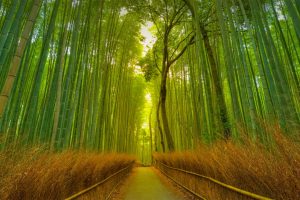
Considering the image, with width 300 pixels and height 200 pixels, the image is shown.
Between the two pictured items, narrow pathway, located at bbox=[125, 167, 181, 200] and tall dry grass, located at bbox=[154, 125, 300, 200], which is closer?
tall dry grass, located at bbox=[154, 125, 300, 200]

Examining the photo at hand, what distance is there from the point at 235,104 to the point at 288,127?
A: 110 cm

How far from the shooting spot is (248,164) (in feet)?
5.60

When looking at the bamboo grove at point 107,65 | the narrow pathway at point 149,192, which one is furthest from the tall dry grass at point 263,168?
A: the narrow pathway at point 149,192

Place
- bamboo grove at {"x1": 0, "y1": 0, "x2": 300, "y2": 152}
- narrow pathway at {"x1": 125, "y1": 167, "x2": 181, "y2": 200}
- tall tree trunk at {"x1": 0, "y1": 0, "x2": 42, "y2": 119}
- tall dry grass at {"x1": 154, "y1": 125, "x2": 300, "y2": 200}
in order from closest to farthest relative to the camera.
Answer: tall dry grass at {"x1": 154, "y1": 125, "x2": 300, "y2": 200} < tall tree trunk at {"x1": 0, "y1": 0, "x2": 42, "y2": 119} < bamboo grove at {"x1": 0, "y1": 0, "x2": 300, "y2": 152} < narrow pathway at {"x1": 125, "y1": 167, "x2": 181, "y2": 200}

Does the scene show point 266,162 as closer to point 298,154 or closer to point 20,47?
point 298,154

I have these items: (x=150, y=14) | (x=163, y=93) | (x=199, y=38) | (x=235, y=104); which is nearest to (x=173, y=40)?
(x=150, y=14)

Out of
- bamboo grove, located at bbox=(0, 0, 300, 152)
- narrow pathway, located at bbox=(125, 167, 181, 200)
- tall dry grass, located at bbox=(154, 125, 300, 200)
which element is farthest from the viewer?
narrow pathway, located at bbox=(125, 167, 181, 200)

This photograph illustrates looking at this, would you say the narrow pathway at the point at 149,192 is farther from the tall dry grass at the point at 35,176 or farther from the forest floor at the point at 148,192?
the tall dry grass at the point at 35,176

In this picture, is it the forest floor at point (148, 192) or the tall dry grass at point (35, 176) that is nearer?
the tall dry grass at point (35, 176)

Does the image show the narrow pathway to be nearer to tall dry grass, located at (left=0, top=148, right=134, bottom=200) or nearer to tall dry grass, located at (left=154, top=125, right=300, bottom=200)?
tall dry grass, located at (left=154, top=125, right=300, bottom=200)

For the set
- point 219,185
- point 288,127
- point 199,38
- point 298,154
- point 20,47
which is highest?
point 199,38

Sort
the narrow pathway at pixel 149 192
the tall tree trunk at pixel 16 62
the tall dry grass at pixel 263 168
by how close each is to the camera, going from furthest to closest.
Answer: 1. the narrow pathway at pixel 149 192
2. the tall tree trunk at pixel 16 62
3. the tall dry grass at pixel 263 168

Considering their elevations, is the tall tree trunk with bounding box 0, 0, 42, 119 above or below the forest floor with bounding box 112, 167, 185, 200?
above

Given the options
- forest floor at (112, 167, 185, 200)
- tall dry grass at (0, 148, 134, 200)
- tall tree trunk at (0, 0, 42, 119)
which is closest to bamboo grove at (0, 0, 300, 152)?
tall tree trunk at (0, 0, 42, 119)
